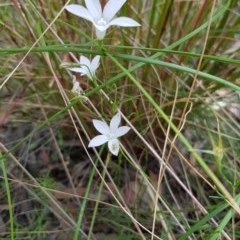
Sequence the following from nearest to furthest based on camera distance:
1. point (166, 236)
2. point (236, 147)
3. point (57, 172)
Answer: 1. point (166, 236)
2. point (236, 147)
3. point (57, 172)

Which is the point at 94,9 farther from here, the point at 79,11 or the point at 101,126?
the point at 101,126

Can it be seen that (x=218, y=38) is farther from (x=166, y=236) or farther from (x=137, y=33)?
(x=166, y=236)

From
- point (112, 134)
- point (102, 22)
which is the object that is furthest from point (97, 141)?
point (102, 22)

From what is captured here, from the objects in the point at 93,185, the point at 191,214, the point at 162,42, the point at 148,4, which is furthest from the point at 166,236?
the point at 148,4

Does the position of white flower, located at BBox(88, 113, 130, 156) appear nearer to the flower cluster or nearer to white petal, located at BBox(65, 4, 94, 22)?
the flower cluster

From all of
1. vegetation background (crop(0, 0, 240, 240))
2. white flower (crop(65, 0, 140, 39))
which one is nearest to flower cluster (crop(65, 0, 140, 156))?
white flower (crop(65, 0, 140, 39))

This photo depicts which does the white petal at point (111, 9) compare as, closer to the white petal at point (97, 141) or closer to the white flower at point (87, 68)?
the white flower at point (87, 68)

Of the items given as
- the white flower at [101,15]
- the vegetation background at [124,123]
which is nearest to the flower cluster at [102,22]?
the white flower at [101,15]
